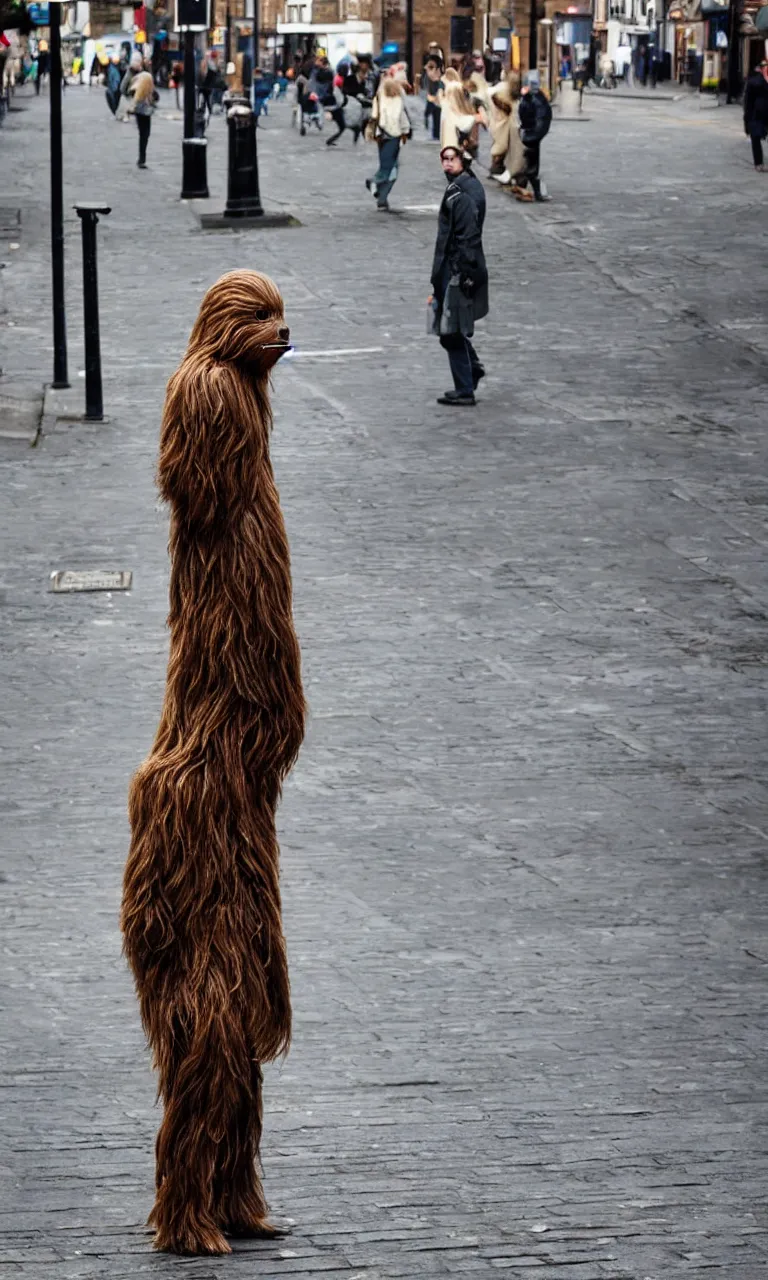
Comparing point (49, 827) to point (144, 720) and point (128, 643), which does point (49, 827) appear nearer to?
point (144, 720)

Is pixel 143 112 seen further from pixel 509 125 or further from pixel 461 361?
pixel 461 361

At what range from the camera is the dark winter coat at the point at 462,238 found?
56.5ft

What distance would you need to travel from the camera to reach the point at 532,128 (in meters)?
31.4

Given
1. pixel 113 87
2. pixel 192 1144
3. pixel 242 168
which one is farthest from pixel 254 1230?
pixel 113 87

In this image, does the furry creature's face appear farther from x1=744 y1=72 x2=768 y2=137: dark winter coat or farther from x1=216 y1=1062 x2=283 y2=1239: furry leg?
x1=744 y1=72 x2=768 y2=137: dark winter coat

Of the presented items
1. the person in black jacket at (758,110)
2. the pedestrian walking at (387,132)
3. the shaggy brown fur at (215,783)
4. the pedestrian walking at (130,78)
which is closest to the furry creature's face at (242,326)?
the shaggy brown fur at (215,783)

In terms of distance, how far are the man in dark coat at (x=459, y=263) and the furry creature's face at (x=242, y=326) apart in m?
12.1

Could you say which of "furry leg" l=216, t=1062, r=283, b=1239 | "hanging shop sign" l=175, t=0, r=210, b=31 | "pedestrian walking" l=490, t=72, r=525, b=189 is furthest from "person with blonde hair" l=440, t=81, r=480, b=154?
"furry leg" l=216, t=1062, r=283, b=1239

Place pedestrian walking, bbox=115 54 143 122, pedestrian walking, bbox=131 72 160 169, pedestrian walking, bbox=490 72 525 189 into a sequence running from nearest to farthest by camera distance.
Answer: pedestrian walking, bbox=490 72 525 189 < pedestrian walking, bbox=131 72 160 169 < pedestrian walking, bbox=115 54 143 122

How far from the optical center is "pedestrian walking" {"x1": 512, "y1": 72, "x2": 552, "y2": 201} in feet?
103

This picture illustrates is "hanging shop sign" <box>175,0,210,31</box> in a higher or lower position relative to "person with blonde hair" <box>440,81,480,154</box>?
higher

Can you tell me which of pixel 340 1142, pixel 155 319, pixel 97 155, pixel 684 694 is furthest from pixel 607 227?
pixel 340 1142

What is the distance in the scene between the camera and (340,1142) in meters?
6.09

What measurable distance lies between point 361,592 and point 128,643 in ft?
5.19
